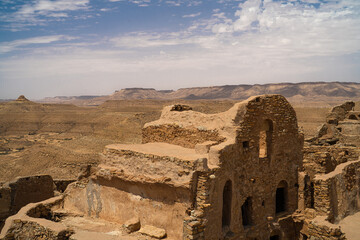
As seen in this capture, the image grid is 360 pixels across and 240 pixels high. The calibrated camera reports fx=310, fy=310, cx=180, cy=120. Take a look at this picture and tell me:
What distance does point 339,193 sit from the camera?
1177cm

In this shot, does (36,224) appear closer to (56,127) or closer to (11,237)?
(11,237)

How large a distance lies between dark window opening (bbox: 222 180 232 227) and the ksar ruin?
30mm

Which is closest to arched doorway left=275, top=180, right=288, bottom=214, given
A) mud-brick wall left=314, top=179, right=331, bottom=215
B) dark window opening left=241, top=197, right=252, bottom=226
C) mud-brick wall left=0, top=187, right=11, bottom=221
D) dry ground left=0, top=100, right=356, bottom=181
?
mud-brick wall left=314, top=179, right=331, bottom=215

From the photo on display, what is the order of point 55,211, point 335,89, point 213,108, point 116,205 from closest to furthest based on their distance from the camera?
point 116,205 → point 55,211 → point 213,108 → point 335,89

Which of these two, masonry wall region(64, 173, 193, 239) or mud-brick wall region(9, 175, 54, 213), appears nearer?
masonry wall region(64, 173, 193, 239)

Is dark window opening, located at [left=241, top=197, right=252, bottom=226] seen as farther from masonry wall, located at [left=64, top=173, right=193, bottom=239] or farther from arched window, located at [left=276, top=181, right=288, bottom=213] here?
masonry wall, located at [left=64, top=173, right=193, bottom=239]

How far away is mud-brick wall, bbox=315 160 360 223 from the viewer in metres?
11.1

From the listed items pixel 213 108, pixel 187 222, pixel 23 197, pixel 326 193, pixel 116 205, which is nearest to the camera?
pixel 187 222

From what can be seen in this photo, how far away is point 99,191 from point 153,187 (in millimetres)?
2375

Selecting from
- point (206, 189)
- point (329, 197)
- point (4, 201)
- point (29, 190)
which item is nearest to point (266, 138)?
point (329, 197)

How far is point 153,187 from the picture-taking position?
28.7ft

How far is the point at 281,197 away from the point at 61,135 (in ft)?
145

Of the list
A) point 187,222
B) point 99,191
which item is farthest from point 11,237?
point 187,222

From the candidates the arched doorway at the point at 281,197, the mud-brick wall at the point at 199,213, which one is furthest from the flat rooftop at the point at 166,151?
the arched doorway at the point at 281,197
